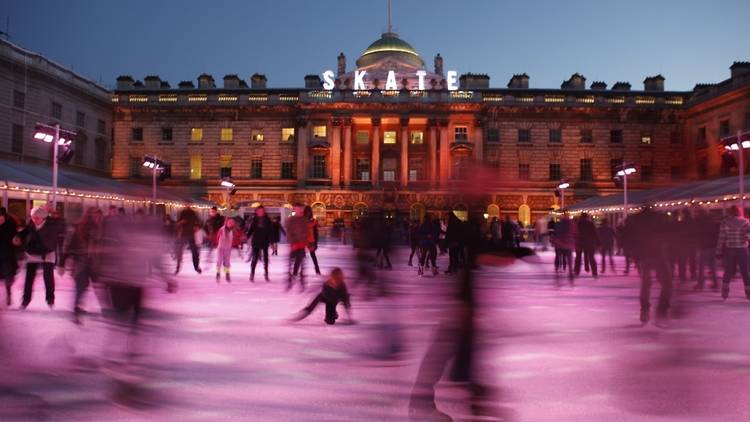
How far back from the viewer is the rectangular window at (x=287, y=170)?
53031 mm

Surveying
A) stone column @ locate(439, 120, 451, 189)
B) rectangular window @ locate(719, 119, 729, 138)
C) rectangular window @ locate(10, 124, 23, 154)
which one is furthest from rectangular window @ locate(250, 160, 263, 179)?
rectangular window @ locate(719, 119, 729, 138)

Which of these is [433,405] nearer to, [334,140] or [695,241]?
[695,241]

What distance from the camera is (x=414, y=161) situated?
2132 inches

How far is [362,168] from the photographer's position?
54.2m

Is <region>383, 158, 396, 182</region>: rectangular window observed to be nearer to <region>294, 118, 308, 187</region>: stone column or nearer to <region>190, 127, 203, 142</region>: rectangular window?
<region>294, 118, 308, 187</region>: stone column

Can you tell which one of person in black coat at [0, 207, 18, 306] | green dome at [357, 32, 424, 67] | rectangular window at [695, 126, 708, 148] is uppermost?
green dome at [357, 32, 424, 67]

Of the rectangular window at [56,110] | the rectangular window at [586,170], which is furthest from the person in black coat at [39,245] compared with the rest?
the rectangular window at [586,170]

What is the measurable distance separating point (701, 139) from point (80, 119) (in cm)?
4850

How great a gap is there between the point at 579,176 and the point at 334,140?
69.7 ft

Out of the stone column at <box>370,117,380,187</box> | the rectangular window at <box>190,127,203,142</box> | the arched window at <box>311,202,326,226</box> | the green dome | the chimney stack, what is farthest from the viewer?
the green dome

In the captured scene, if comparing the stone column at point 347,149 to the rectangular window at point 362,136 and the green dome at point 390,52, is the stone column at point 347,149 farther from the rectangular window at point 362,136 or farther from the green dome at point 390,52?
the green dome at point 390,52

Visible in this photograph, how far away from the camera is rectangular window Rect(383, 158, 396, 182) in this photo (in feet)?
176

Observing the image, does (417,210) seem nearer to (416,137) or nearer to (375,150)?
(375,150)

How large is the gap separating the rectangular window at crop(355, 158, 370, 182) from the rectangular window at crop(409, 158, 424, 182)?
3.80 metres
